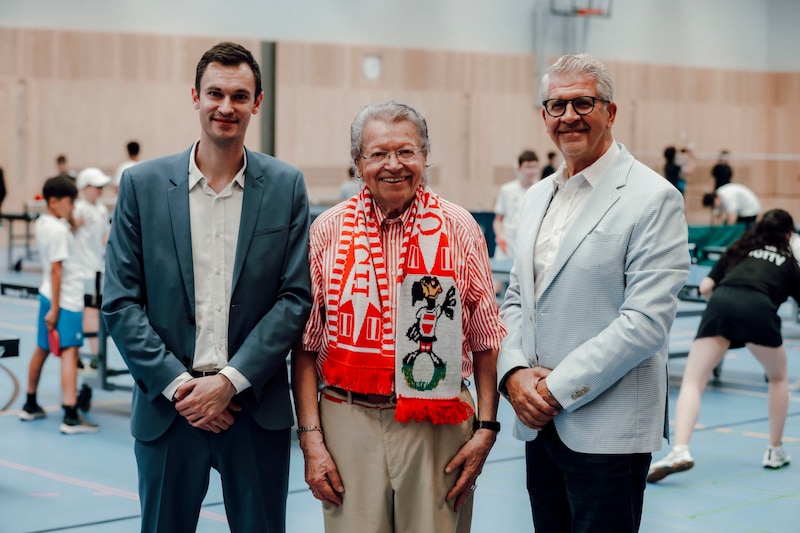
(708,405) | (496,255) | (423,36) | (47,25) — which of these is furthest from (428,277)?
(423,36)

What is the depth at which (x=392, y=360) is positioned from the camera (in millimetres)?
3348

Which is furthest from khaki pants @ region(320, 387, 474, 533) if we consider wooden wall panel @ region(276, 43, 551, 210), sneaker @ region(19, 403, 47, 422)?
wooden wall panel @ region(276, 43, 551, 210)

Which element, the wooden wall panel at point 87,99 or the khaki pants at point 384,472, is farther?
the wooden wall panel at point 87,99

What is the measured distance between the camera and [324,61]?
993 inches

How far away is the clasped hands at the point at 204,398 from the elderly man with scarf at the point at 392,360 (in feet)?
0.69

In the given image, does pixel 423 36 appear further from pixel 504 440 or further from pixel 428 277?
Result: pixel 428 277

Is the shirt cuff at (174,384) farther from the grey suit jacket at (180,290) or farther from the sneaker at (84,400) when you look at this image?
the sneaker at (84,400)

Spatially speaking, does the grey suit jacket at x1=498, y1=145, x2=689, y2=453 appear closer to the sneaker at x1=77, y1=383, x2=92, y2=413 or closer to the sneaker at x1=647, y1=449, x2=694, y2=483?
the sneaker at x1=647, y1=449, x2=694, y2=483

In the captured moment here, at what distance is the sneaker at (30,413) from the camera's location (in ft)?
28.3

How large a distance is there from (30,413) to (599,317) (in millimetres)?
6280

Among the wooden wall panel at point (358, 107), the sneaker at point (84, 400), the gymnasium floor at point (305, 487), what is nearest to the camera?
the gymnasium floor at point (305, 487)

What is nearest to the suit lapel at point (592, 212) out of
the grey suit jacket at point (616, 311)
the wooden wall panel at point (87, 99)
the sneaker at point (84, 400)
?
the grey suit jacket at point (616, 311)

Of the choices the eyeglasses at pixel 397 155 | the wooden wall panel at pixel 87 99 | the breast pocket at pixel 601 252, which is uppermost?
the wooden wall panel at pixel 87 99

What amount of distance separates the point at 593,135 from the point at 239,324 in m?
1.20
